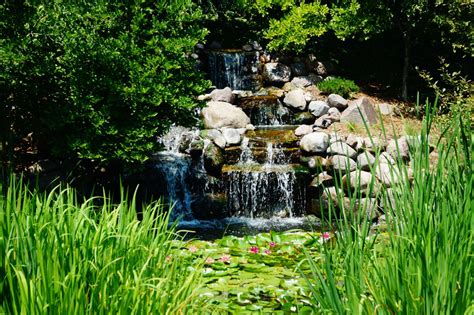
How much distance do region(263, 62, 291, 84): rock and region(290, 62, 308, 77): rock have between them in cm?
32

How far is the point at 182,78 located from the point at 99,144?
1.81 metres

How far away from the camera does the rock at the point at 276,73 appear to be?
15469 mm

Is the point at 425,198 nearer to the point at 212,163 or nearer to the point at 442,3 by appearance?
the point at 212,163

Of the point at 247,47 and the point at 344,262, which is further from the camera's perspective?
the point at 247,47

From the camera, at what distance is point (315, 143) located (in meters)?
11.2

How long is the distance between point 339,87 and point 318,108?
53.3 inches

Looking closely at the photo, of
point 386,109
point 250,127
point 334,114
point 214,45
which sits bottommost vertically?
point 250,127

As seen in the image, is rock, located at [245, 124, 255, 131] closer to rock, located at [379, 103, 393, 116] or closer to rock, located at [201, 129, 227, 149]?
rock, located at [201, 129, 227, 149]

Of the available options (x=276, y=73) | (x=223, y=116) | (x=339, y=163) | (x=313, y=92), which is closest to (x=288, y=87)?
(x=276, y=73)

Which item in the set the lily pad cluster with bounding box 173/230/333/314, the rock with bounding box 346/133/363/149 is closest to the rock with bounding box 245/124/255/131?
the rock with bounding box 346/133/363/149

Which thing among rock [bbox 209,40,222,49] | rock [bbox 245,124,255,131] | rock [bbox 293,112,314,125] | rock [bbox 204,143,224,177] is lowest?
rock [bbox 204,143,224,177]

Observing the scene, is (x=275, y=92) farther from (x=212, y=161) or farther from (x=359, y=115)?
(x=212, y=161)

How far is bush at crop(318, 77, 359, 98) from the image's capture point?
47.3ft

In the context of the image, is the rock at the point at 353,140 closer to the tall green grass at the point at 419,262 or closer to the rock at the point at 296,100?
the rock at the point at 296,100
